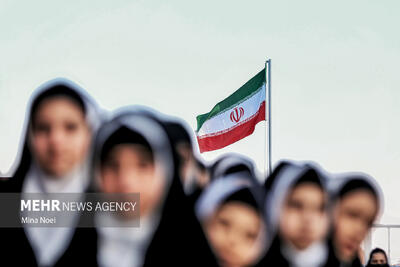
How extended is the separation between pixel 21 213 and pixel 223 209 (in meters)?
0.82

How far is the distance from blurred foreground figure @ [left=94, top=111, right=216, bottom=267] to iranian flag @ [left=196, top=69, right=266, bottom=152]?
11220 mm

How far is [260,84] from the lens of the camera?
13984 millimetres

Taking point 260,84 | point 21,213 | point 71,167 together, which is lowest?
point 21,213

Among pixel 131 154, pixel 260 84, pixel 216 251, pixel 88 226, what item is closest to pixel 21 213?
pixel 88 226

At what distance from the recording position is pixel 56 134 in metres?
2.21

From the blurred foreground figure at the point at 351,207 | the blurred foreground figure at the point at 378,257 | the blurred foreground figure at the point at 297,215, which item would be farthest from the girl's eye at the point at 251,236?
the blurred foreground figure at the point at 378,257

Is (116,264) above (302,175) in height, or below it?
below

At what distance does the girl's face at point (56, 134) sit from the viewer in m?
2.22

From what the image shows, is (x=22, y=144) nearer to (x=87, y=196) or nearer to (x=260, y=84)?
(x=87, y=196)

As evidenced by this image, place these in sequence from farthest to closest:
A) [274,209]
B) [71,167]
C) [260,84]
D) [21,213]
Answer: [260,84] → [274,209] → [21,213] → [71,167]

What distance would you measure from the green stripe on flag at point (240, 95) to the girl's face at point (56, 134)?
11.9 meters

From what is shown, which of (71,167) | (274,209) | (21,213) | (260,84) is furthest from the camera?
(260,84)

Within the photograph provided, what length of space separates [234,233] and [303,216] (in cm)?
38

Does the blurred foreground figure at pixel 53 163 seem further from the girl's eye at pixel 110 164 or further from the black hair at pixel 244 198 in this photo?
the black hair at pixel 244 198
